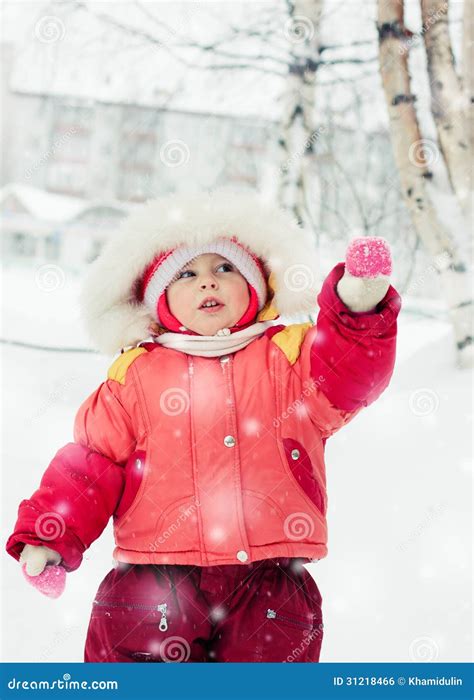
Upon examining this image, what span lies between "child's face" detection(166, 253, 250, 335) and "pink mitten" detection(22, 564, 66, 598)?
→ 59 cm

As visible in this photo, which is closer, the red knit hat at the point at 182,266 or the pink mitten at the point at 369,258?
the pink mitten at the point at 369,258

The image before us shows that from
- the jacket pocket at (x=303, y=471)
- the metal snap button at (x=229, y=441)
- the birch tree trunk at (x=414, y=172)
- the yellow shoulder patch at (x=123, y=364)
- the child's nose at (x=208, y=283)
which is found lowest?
the jacket pocket at (x=303, y=471)

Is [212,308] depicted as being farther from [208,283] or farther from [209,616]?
[209,616]

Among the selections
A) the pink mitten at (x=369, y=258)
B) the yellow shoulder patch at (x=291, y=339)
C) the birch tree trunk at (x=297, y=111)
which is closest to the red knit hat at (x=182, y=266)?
the yellow shoulder patch at (x=291, y=339)

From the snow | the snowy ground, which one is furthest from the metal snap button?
the snow

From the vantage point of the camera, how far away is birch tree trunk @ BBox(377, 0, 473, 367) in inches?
124

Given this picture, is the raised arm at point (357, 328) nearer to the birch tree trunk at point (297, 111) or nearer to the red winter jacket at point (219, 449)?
the red winter jacket at point (219, 449)

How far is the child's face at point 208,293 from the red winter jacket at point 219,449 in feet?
0.26

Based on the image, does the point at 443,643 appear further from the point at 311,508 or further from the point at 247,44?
the point at 247,44

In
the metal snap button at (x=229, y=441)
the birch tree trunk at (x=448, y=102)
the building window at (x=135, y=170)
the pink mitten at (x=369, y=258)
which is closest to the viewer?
the pink mitten at (x=369, y=258)

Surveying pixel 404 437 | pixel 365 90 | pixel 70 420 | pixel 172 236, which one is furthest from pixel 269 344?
pixel 365 90

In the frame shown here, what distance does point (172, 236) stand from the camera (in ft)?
5.58

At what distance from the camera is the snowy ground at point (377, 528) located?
2014 mm

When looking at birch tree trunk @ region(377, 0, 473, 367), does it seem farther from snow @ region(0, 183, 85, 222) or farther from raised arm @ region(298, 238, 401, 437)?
snow @ region(0, 183, 85, 222)
